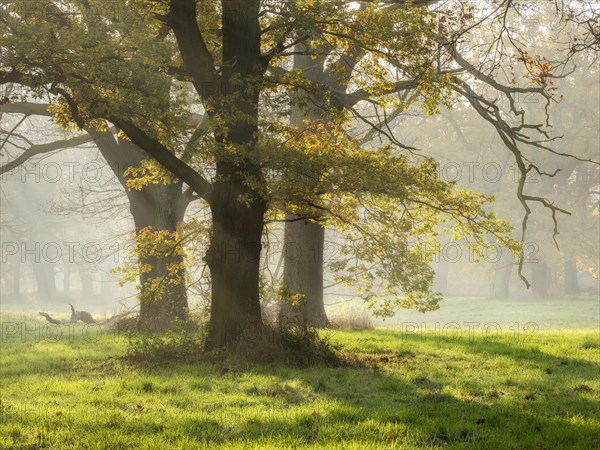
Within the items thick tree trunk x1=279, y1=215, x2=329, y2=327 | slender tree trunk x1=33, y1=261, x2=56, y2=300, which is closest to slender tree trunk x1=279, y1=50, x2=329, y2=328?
Result: thick tree trunk x1=279, y1=215, x2=329, y2=327

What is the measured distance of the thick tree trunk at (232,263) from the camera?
14.1 metres

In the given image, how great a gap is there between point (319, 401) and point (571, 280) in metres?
51.4

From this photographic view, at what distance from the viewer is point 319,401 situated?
376 inches

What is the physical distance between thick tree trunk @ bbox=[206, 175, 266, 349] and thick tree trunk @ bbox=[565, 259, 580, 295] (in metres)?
46.1

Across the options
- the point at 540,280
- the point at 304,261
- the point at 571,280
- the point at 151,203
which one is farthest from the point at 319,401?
the point at 571,280

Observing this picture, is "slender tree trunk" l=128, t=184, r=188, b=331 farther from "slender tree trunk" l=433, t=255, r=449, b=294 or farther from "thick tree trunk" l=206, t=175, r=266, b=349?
"slender tree trunk" l=433, t=255, r=449, b=294

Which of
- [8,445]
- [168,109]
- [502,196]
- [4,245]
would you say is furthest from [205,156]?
[4,245]

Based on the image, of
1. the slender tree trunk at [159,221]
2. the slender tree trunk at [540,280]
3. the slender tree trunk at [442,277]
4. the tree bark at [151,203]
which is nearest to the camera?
the slender tree trunk at [159,221]

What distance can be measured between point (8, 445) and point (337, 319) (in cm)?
1592

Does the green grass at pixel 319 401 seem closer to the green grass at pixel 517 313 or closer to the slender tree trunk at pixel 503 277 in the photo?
the green grass at pixel 517 313

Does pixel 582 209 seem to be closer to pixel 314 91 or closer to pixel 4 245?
pixel 314 91

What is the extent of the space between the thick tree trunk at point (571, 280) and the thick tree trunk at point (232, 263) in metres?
46.1

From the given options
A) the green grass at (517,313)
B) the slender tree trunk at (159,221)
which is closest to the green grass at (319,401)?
the slender tree trunk at (159,221)

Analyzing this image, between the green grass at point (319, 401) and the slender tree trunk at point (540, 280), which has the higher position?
the slender tree trunk at point (540, 280)
